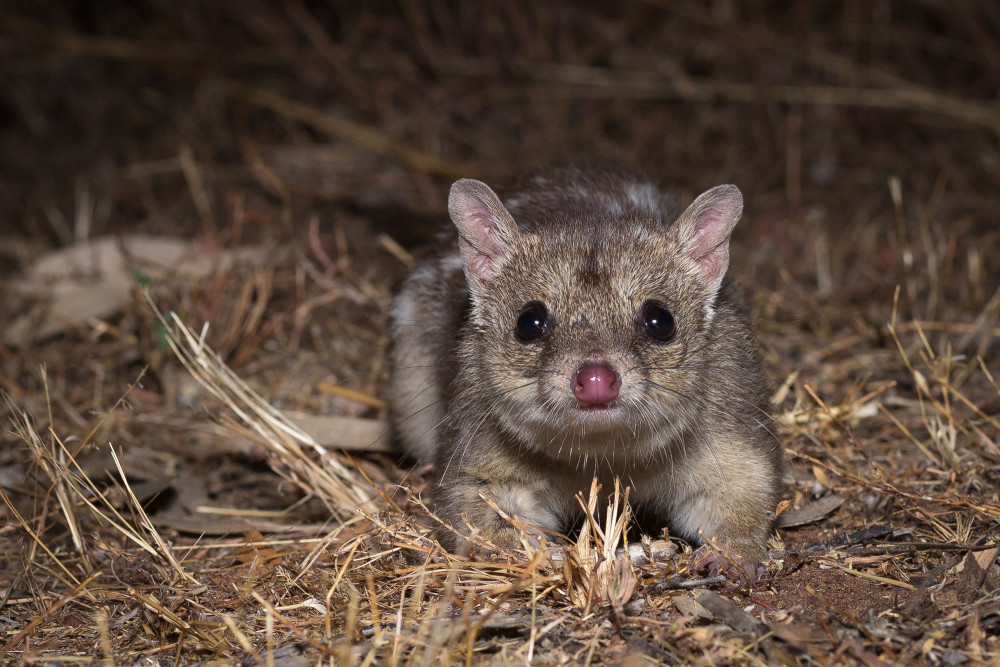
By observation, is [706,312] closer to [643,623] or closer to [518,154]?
[643,623]

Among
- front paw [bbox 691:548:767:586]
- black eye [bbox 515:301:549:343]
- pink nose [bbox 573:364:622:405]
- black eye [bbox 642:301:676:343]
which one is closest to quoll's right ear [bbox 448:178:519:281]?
black eye [bbox 515:301:549:343]

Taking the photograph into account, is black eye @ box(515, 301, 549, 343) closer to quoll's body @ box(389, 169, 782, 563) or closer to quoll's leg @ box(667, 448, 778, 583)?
quoll's body @ box(389, 169, 782, 563)

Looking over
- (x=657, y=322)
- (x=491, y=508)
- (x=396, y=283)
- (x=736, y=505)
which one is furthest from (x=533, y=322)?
(x=396, y=283)

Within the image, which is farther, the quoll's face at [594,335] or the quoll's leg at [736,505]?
the quoll's leg at [736,505]

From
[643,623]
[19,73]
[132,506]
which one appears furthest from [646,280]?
[19,73]

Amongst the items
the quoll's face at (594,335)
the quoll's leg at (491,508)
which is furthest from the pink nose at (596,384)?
the quoll's leg at (491,508)

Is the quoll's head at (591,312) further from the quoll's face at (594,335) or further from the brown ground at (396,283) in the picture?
the brown ground at (396,283)

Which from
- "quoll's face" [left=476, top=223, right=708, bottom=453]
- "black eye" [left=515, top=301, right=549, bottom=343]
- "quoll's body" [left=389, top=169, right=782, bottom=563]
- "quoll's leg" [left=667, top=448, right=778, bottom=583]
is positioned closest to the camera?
"quoll's face" [left=476, top=223, right=708, bottom=453]

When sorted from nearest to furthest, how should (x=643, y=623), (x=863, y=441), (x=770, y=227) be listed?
(x=643, y=623), (x=863, y=441), (x=770, y=227)
